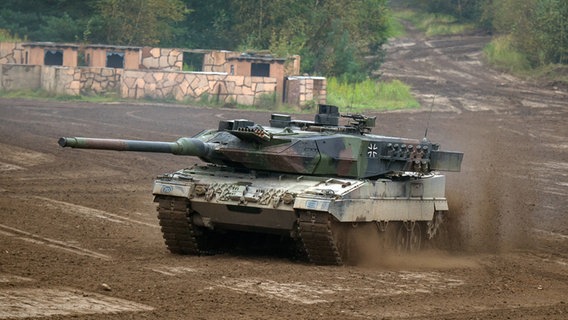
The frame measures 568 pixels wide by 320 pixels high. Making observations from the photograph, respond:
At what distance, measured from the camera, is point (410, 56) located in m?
55.7

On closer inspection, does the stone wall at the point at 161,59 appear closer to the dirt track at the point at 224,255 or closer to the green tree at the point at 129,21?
the green tree at the point at 129,21

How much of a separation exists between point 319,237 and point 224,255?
1.77m

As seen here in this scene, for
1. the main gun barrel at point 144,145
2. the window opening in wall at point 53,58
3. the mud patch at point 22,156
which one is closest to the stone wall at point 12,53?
the window opening in wall at point 53,58

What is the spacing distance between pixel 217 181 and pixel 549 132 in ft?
68.5

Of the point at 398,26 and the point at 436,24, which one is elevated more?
the point at 436,24

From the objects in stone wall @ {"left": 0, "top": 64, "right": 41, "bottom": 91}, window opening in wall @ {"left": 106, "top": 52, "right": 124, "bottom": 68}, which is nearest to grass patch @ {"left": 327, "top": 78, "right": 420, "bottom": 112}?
window opening in wall @ {"left": 106, "top": 52, "right": 124, "bottom": 68}

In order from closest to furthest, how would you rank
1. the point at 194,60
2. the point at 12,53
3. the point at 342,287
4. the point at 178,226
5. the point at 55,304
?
the point at 55,304 → the point at 342,287 → the point at 178,226 → the point at 12,53 → the point at 194,60

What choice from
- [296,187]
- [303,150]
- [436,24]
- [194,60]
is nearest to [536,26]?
[194,60]

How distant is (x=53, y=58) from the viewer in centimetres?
4231

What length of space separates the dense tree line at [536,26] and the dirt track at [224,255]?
471 inches

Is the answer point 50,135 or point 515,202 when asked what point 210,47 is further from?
point 515,202

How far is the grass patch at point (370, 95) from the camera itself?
4042cm

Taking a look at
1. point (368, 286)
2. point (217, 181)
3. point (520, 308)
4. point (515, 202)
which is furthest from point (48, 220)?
point (515, 202)

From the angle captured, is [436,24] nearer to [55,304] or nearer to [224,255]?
[224,255]
